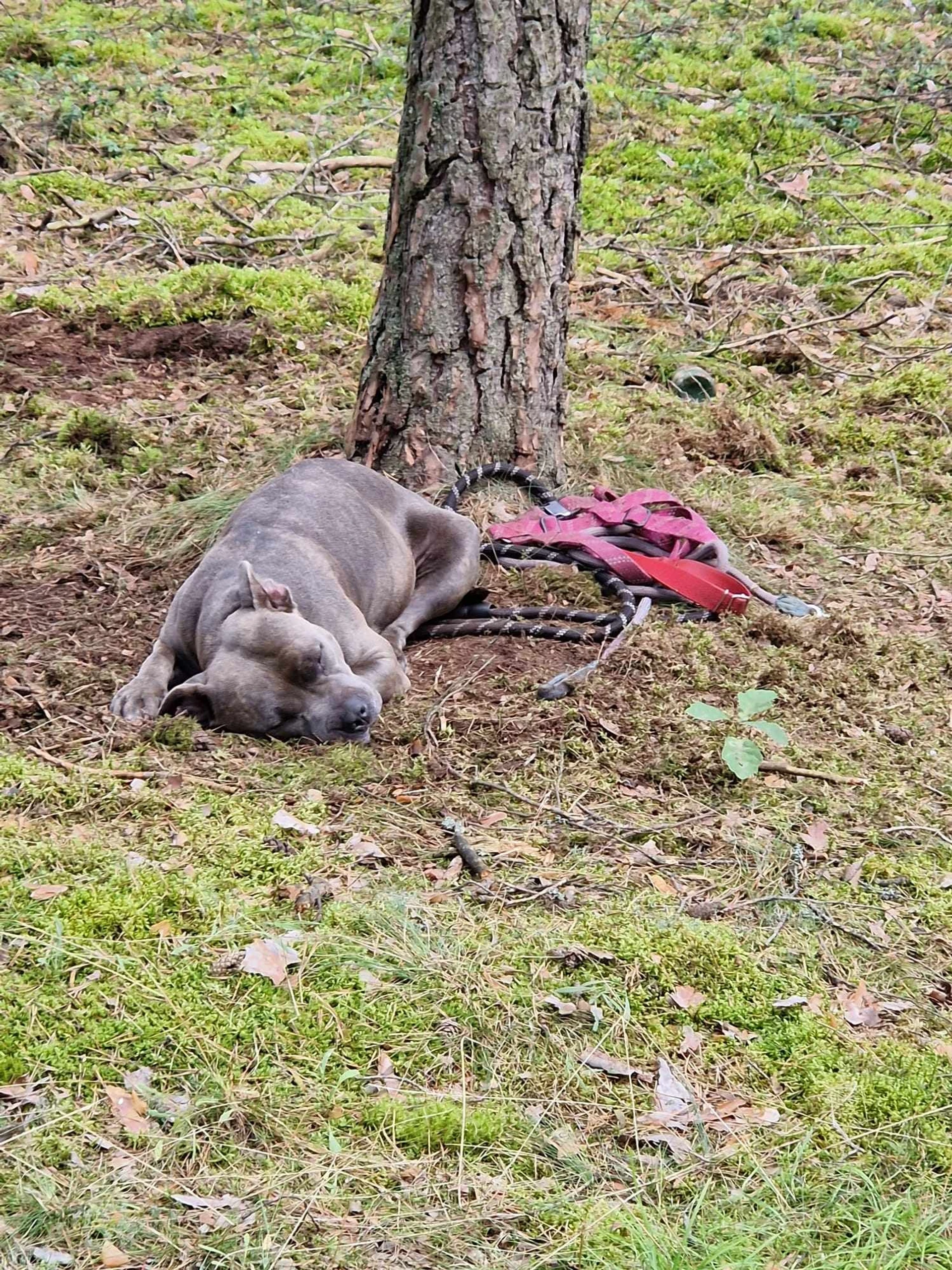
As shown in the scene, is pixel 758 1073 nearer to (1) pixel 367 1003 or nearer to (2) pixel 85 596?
(1) pixel 367 1003

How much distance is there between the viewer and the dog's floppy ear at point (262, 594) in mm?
5355

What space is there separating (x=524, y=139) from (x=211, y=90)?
23.5ft

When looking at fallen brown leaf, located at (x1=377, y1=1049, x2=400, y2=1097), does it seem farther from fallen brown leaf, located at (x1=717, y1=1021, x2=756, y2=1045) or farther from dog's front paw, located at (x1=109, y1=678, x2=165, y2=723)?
dog's front paw, located at (x1=109, y1=678, x2=165, y2=723)

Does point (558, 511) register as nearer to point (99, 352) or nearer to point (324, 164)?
point (99, 352)

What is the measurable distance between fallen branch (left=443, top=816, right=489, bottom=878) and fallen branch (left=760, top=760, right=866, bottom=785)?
1266 millimetres

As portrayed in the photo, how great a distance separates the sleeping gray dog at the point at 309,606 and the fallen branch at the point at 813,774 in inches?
61.1

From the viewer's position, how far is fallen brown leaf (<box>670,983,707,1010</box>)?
384 centimetres

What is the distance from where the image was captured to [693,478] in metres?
7.73

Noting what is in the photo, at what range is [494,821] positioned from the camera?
4707 millimetres

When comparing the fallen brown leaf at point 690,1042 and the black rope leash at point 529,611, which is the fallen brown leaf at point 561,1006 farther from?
the black rope leash at point 529,611

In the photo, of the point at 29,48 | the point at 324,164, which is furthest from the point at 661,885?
the point at 29,48

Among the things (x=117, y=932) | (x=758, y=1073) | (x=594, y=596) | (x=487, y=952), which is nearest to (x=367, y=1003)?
(x=487, y=952)

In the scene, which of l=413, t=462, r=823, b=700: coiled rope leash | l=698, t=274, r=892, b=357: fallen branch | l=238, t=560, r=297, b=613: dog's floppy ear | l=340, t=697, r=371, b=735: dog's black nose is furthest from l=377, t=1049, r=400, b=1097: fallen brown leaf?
l=698, t=274, r=892, b=357: fallen branch

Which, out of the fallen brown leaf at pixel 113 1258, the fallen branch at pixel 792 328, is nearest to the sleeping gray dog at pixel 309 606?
the fallen brown leaf at pixel 113 1258
